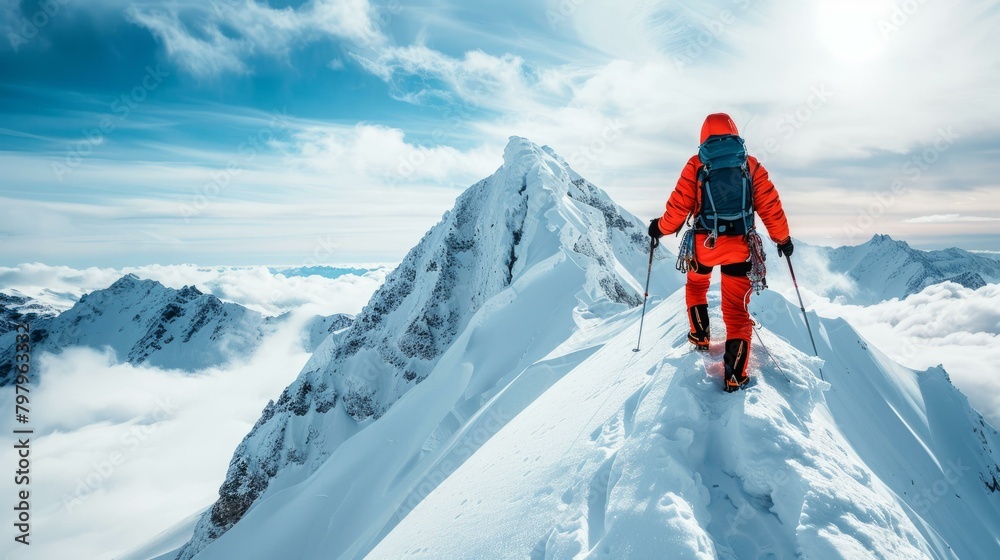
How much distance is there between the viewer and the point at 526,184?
44.7 m

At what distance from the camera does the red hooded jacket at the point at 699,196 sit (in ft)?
18.5

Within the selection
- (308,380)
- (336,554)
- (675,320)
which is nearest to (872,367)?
(675,320)

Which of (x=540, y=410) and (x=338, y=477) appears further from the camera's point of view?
(x=338, y=477)

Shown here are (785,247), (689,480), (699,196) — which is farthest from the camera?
(785,247)

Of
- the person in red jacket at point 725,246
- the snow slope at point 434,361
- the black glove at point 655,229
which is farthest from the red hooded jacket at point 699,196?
the snow slope at point 434,361

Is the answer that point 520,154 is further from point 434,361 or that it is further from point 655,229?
point 655,229

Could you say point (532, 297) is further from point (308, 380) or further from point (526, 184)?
point (308, 380)

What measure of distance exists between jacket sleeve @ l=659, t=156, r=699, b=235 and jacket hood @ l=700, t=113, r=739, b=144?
0.37m

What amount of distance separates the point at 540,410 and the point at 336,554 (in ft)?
75.7

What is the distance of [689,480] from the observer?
3855 millimetres

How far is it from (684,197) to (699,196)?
19 centimetres

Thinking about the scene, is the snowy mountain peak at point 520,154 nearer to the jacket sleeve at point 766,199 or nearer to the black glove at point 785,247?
the black glove at point 785,247

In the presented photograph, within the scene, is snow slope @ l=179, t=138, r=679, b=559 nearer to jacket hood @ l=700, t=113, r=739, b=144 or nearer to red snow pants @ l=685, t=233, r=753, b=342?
red snow pants @ l=685, t=233, r=753, b=342

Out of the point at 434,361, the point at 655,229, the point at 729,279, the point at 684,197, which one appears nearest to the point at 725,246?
the point at 729,279
